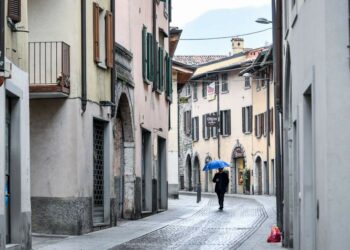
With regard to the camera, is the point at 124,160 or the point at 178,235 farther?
the point at 124,160

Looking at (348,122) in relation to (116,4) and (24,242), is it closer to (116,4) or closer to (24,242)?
(24,242)

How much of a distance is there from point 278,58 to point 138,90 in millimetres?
11818

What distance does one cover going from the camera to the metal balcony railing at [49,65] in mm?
22219

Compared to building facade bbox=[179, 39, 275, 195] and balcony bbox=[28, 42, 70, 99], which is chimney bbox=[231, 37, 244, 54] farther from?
balcony bbox=[28, 42, 70, 99]

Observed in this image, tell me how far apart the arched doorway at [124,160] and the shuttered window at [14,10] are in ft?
40.5

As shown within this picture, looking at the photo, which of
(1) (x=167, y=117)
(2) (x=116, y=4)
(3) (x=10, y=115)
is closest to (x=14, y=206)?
(3) (x=10, y=115)

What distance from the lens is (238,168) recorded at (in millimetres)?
70375

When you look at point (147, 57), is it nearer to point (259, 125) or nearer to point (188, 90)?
point (259, 125)

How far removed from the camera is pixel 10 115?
1792cm

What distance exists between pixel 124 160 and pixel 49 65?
847cm

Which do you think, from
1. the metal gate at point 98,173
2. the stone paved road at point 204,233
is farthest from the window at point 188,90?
the metal gate at point 98,173

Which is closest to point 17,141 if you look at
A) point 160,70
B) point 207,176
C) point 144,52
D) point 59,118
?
point 59,118

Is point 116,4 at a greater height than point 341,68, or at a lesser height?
greater

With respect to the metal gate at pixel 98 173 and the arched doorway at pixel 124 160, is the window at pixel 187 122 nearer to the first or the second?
the arched doorway at pixel 124 160
